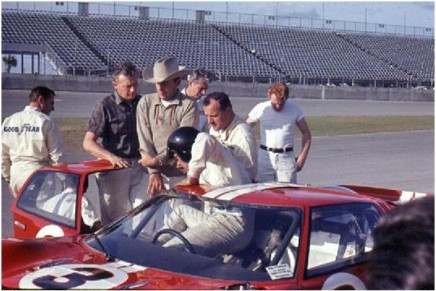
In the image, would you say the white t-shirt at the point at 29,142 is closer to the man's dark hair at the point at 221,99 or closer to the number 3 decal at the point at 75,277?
the man's dark hair at the point at 221,99

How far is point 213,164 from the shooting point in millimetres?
5082

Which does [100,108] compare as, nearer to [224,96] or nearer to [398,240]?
[224,96]

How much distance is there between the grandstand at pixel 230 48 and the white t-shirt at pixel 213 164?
3727 cm

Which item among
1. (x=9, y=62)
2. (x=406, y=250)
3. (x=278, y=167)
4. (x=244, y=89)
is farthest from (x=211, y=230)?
(x=9, y=62)

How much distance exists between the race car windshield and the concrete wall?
29.8 meters

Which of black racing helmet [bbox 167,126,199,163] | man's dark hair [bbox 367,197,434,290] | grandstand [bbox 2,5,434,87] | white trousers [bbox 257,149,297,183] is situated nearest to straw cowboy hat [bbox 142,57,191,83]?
black racing helmet [bbox 167,126,199,163]

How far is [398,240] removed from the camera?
1677 mm

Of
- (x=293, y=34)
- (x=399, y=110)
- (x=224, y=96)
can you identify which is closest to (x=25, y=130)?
(x=224, y=96)

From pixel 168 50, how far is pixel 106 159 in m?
39.4

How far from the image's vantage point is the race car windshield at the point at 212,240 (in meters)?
4.05

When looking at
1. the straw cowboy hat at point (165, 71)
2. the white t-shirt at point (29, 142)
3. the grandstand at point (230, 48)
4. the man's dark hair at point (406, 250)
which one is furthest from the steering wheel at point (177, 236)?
the grandstand at point (230, 48)

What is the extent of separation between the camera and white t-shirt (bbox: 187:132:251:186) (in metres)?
4.98

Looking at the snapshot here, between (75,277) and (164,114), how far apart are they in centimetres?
247

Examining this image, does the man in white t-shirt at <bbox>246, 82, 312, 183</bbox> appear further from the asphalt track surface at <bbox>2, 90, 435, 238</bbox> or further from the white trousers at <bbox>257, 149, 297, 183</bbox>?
the asphalt track surface at <bbox>2, 90, 435, 238</bbox>
